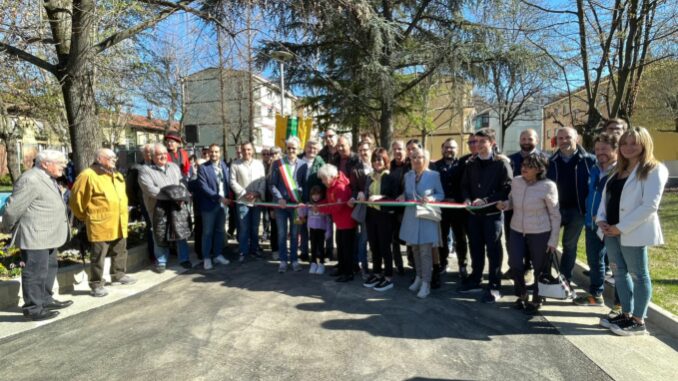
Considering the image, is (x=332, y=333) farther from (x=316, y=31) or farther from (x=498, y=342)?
(x=316, y=31)

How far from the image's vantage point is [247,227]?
6.87 m

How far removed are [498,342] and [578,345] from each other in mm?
695

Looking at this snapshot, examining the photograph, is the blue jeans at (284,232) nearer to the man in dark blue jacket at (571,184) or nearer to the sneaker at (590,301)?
the man in dark blue jacket at (571,184)

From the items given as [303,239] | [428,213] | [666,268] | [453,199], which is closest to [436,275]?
[428,213]

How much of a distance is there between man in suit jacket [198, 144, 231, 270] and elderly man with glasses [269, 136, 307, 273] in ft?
2.97

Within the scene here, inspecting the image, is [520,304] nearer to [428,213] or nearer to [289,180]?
[428,213]

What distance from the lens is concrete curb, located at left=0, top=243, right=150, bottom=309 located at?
4629 mm

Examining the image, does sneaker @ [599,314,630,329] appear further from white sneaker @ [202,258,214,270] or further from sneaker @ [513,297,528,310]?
white sneaker @ [202,258,214,270]

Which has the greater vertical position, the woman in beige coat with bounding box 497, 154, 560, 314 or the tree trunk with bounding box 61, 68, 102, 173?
the tree trunk with bounding box 61, 68, 102, 173

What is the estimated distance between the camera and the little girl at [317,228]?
5852mm

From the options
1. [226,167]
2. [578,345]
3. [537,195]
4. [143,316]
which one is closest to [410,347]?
[578,345]

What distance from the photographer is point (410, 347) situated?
3607mm

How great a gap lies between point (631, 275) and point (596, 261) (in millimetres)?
826

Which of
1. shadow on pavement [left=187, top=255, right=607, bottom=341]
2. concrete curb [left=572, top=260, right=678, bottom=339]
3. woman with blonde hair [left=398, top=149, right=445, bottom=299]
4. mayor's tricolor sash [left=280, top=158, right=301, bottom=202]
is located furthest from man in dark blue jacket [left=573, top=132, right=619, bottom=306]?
mayor's tricolor sash [left=280, top=158, right=301, bottom=202]
